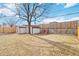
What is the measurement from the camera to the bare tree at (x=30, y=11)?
6.41 feet

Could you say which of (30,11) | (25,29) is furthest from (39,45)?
(30,11)

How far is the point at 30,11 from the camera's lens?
197cm

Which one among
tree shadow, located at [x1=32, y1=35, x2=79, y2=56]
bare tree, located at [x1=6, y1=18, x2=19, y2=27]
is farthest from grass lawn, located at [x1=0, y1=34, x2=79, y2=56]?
bare tree, located at [x1=6, y1=18, x2=19, y2=27]

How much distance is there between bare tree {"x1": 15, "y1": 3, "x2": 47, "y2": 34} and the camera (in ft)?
6.41

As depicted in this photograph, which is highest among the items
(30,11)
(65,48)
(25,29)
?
(30,11)

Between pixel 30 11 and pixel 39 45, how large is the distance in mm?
387

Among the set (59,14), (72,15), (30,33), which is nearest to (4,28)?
(30,33)

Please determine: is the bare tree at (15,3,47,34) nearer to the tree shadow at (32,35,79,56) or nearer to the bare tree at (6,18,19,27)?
the bare tree at (6,18,19,27)

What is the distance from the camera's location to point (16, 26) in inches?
77.3

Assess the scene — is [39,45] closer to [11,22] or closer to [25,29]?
[25,29]

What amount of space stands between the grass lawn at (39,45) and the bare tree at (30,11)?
19 centimetres

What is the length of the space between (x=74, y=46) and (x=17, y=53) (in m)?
0.63

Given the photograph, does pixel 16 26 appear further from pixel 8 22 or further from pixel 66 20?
pixel 66 20

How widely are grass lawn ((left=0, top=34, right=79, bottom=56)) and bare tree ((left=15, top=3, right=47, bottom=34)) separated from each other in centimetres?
19
